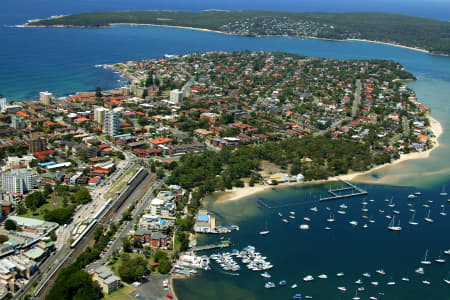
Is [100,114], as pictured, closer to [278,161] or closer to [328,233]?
[278,161]

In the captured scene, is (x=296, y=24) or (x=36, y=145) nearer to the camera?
(x=36, y=145)

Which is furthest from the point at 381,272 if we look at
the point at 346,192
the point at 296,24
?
the point at 296,24

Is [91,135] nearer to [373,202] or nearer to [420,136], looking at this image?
[373,202]

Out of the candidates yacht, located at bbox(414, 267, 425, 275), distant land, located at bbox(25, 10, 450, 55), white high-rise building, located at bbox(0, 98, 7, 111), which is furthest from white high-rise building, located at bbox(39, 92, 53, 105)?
distant land, located at bbox(25, 10, 450, 55)

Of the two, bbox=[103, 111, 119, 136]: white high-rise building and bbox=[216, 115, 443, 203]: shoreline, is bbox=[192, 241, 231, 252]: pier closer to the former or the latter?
bbox=[216, 115, 443, 203]: shoreline

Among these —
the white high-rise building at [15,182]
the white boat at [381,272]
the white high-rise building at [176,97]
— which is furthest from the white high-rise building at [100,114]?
the white boat at [381,272]

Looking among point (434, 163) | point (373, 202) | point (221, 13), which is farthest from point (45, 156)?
point (221, 13)
